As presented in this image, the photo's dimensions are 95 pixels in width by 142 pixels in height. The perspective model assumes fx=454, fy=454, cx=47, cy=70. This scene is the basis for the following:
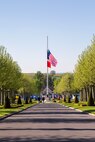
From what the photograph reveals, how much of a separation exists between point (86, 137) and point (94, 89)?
238ft

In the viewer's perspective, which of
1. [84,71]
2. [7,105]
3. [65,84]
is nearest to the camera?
[7,105]

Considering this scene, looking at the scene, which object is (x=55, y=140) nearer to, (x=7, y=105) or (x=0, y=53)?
(x=7, y=105)

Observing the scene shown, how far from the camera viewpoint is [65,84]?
15500cm

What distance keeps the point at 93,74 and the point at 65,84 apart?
83731mm

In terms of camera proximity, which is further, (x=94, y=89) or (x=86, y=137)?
(x=94, y=89)

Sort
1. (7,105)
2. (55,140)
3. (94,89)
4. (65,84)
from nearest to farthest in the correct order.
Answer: (55,140) < (7,105) < (94,89) < (65,84)

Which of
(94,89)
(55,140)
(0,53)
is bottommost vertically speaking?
(55,140)

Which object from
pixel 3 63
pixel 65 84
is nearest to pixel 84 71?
pixel 3 63

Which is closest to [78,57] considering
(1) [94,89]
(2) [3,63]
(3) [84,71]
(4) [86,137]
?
(1) [94,89]

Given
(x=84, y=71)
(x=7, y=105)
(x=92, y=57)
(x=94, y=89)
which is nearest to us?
(x=7, y=105)

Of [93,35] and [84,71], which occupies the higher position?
[93,35]

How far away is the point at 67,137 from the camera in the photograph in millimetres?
19531

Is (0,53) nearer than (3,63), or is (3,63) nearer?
(3,63)

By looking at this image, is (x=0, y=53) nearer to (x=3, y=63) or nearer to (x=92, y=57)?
(x=3, y=63)
